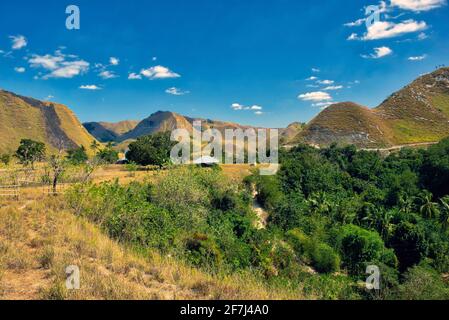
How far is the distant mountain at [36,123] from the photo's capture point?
120m

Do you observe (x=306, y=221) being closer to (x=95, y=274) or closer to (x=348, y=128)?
(x=95, y=274)

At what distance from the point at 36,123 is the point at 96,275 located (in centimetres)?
15455

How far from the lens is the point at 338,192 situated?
47.9 m

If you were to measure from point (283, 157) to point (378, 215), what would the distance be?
27.3 m

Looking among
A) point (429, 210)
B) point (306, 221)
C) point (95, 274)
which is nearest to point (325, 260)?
point (306, 221)

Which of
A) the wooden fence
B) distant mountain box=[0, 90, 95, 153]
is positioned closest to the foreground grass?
the wooden fence

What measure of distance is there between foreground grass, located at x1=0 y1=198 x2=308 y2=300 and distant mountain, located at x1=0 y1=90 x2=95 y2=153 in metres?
112

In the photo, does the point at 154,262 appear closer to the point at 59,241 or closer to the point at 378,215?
the point at 59,241

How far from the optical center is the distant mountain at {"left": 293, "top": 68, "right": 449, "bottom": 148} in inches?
3629

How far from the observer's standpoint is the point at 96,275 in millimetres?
5984

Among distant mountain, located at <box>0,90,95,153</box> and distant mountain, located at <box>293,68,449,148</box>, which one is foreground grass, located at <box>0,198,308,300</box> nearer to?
distant mountain, located at <box>293,68,449,148</box>

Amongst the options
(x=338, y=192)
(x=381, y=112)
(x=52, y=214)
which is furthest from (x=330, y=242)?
(x=381, y=112)

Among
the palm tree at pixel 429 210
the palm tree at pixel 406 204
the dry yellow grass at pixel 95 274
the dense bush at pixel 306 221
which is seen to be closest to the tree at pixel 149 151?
the dense bush at pixel 306 221
